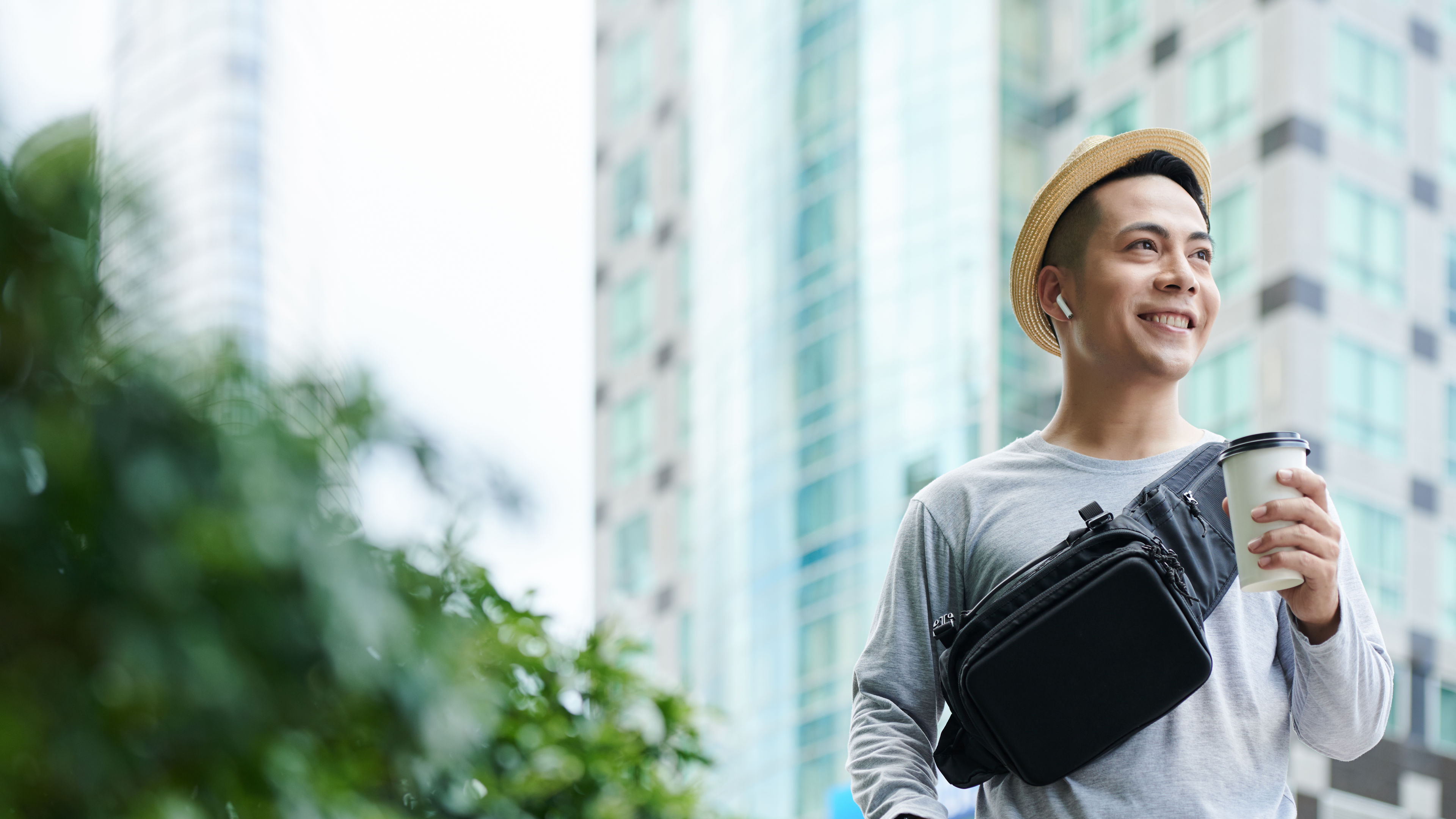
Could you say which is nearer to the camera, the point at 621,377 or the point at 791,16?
the point at 791,16

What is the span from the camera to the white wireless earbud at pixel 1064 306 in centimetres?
287

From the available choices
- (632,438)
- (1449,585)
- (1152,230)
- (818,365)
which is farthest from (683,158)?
(1152,230)

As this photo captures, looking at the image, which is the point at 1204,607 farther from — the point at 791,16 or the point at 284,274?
the point at 791,16

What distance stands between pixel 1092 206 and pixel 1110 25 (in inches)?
1088

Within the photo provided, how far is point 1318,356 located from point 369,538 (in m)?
23.5

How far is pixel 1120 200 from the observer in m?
2.80

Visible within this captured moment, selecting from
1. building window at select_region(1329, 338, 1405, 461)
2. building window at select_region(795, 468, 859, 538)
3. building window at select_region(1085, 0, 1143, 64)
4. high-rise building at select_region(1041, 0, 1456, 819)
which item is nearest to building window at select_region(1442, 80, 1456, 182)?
high-rise building at select_region(1041, 0, 1456, 819)

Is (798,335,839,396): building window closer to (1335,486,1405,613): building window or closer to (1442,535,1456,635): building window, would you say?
(1335,486,1405,613): building window

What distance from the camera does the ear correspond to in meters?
2.87

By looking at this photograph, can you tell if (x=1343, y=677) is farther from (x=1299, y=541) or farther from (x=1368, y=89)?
(x=1368, y=89)

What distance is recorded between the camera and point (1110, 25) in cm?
2909

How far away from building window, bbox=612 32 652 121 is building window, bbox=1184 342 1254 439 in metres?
21.2

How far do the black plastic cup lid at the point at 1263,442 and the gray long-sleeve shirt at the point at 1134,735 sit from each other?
22 cm

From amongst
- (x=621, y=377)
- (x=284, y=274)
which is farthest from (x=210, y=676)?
(x=621, y=377)
